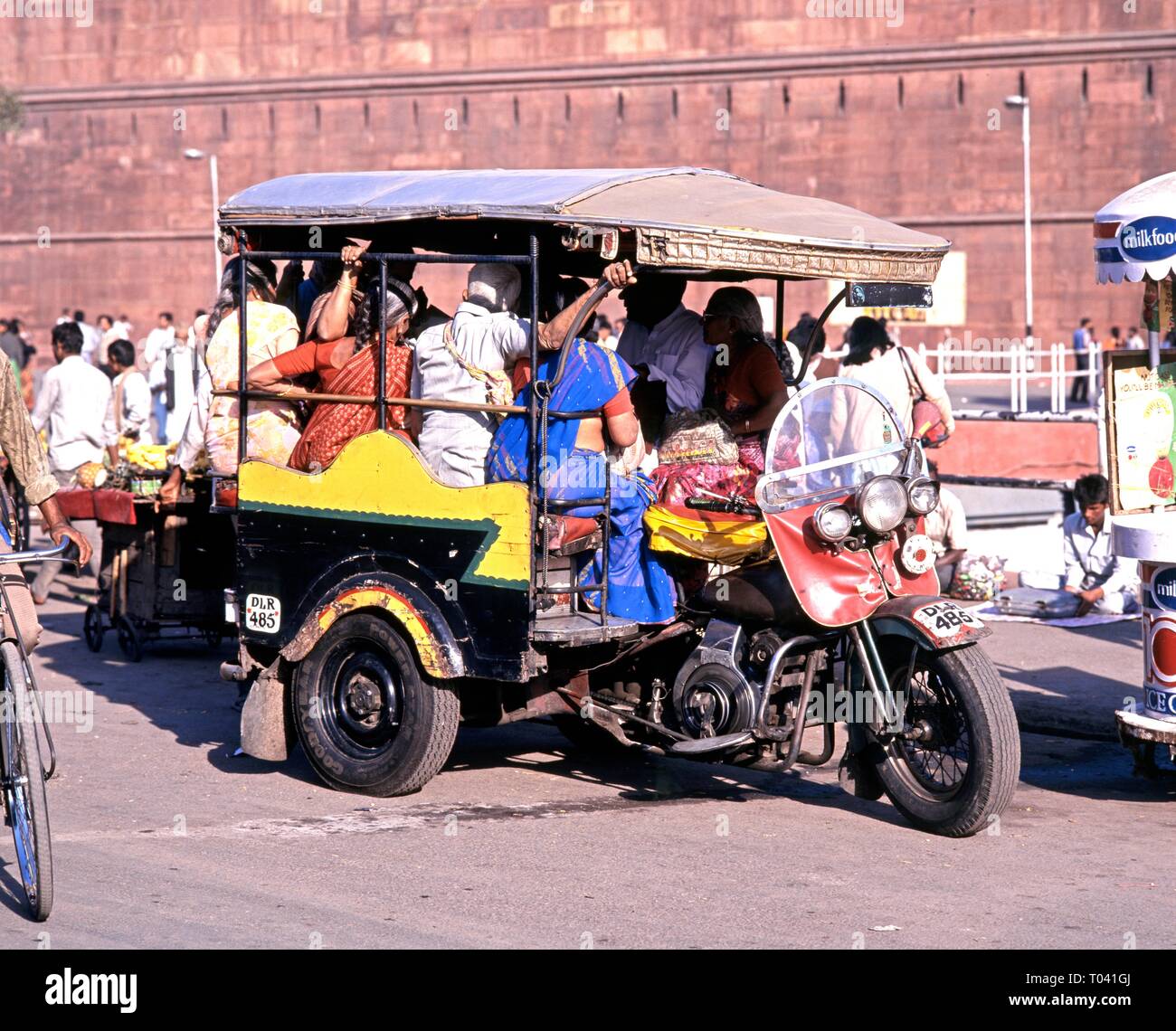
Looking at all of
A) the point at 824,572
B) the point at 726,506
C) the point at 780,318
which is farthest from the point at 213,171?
the point at 824,572

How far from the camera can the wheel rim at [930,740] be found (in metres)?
6.41

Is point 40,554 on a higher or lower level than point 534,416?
lower

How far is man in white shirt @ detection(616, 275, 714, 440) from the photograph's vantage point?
772cm

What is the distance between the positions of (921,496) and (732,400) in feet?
4.68

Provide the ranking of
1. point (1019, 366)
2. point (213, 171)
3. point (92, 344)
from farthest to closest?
point (213, 171)
point (1019, 366)
point (92, 344)

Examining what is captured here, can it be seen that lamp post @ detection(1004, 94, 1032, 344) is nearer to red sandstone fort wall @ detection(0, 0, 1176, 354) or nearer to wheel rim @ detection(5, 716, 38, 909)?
red sandstone fort wall @ detection(0, 0, 1176, 354)

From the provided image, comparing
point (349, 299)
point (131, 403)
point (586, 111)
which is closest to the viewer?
point (349, 299)

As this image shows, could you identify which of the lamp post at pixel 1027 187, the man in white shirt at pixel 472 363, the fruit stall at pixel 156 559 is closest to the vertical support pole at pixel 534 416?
the man in white shirt at pixel 472 363

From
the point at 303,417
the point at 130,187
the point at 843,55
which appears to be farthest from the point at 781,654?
the point at 130,187

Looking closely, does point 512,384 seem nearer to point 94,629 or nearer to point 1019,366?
point 94,629

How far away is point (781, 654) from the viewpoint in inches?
258

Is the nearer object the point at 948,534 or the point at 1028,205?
the point at 948,534

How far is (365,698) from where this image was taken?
23.4ft

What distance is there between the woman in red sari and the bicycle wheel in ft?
7.29
